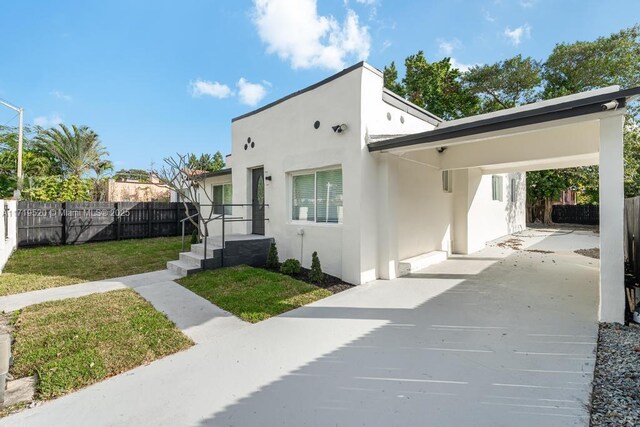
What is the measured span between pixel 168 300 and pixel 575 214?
94.3ft

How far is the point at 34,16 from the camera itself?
1040 centimetres

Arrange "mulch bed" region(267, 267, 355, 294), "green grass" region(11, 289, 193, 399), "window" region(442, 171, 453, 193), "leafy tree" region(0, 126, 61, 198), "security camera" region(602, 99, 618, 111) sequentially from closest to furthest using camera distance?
"green grass" region(11, 289, 193, 399)
"security camera" region(602, 99, 618, 111)
"mulch bed" region(267, 267, 355, 294)
"window" region(442, 171, 453, 193)
"leafy tree" region(0, 126, 61, 198)

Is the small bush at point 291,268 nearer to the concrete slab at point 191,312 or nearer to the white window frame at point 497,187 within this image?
the concrete slab at point 191,312

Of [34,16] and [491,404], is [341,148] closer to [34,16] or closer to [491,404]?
[491,404]

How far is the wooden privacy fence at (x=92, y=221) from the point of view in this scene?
460 inches

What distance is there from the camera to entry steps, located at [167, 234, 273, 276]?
7617 mm

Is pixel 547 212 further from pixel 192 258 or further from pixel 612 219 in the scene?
pixel 192 258

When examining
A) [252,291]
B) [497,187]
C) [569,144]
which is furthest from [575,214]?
[252,291]

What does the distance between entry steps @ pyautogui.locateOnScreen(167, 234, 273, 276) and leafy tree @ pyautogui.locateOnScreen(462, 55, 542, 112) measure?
1986 centimetres

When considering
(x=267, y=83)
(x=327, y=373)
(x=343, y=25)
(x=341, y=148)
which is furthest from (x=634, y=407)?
(x=267, y=83)

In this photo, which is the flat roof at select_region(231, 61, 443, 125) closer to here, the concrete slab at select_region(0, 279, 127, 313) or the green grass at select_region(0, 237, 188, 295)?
the green grass at select_region(0, 237, 188, 295)

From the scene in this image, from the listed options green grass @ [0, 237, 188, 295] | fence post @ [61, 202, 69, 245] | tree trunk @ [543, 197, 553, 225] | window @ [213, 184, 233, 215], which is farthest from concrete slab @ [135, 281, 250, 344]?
tree trunk @ [543, 197, 553, 225]

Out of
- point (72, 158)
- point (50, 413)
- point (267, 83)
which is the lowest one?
point (50, 413)

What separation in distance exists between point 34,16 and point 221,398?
1488cm
